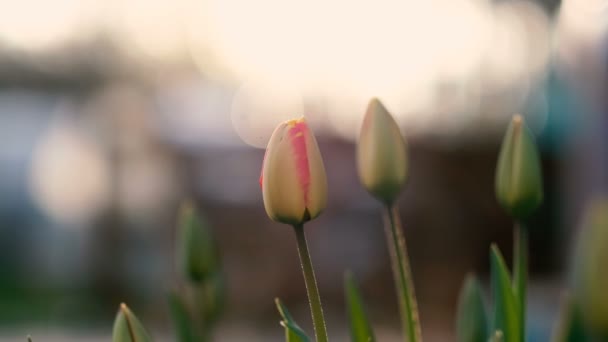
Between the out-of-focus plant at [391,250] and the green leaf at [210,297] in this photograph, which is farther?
the green leaf at [210,297]

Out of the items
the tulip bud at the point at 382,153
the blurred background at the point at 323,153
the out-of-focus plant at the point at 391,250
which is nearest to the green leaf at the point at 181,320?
the out-of-focus plant at the point at 391,250

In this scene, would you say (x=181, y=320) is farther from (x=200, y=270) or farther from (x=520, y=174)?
(x=520, y=174)

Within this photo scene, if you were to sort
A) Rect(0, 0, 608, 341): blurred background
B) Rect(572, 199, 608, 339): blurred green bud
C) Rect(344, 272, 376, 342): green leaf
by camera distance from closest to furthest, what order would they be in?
Rect(572, 199, 608, 339): blurred green bud → Rect(344, 272, 376, 342): green leaf → Rect(0, 0, 608, 341): blurred background

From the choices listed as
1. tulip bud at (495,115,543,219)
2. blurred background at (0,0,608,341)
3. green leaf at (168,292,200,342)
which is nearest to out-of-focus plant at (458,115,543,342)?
tulip bud at (495,115,543,219)

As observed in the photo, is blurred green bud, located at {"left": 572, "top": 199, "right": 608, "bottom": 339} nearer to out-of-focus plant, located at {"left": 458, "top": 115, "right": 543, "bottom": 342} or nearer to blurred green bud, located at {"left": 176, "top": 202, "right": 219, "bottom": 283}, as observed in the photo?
out-of-focus plant, located at {"left": 458, "top": 115, "right": 543, "bottom": 342}

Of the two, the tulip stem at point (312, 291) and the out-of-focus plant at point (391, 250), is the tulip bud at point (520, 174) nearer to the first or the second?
the out-of-focus plant at point (391, 250)

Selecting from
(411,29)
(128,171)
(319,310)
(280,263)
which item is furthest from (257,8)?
(319,310)

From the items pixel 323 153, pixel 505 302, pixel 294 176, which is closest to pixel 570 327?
pixel 505 302
